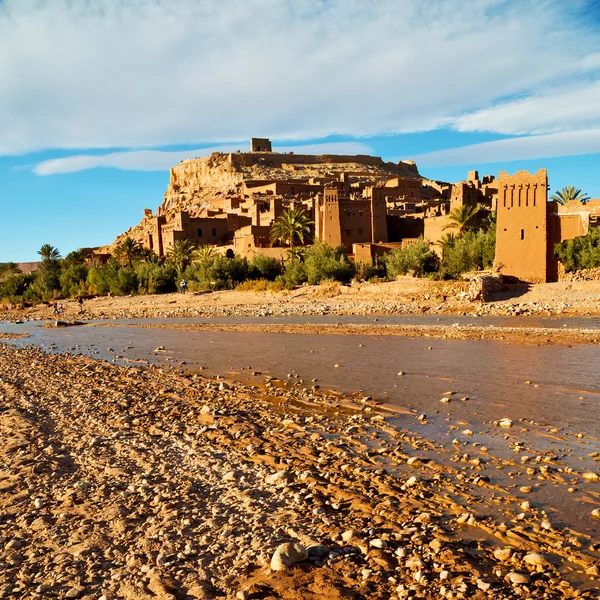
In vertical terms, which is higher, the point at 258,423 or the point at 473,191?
the point at 473,191

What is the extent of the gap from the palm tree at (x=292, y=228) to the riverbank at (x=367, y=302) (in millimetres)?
5954

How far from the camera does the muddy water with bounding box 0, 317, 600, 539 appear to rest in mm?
5699

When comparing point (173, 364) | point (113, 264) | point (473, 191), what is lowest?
point (173, 364)

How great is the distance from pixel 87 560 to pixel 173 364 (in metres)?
9.59

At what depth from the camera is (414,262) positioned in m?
28.4

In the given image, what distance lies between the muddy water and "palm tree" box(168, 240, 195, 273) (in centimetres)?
2042

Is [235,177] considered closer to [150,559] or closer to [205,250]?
[205,250]

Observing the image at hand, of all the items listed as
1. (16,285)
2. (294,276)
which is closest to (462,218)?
(294,276)

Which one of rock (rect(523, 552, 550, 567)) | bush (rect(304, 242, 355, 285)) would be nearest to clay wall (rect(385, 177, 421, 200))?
bush (rect(304, 242, 355, 285))

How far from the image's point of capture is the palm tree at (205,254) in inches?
1487

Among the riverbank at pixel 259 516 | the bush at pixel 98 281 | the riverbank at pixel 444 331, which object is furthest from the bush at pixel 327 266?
the riverbank at pixel 259 516

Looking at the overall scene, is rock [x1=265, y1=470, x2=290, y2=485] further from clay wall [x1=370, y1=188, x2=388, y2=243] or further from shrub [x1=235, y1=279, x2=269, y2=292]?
clay wall [x1=370, y1=188, x2=388, y2=243]

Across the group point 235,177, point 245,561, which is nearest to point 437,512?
point 245,561

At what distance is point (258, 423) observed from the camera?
7469 millimetres
